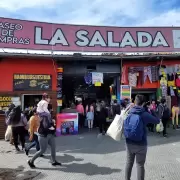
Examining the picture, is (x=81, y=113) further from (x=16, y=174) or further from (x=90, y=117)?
(x=16, y=174)

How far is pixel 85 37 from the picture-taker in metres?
14.6

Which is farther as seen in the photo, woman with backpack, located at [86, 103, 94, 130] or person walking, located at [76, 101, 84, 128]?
person walking, located at [76, 101, 84, 128]

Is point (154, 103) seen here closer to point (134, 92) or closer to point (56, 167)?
point (134, 92)

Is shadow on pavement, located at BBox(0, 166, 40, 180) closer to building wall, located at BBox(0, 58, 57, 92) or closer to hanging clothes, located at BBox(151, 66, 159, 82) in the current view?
building wall, located at BBox(0, 58, 57, 92)

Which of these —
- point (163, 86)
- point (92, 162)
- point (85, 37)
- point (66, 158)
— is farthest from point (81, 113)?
point (92, 162)

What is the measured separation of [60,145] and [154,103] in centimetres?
535

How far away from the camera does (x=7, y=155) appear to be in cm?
884

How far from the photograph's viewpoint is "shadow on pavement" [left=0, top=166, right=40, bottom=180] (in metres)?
6.42

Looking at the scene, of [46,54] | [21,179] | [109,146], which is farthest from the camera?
[46,54]

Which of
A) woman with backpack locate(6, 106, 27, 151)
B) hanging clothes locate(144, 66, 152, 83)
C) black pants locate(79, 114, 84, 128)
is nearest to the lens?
woman with backpack locate(6, 106, 27, 151)

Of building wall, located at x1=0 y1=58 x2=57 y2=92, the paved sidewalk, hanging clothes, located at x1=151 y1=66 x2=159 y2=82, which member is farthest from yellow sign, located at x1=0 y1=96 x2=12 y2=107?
hanging clothes, located at x1=151 y1=66 x2=159 y2=82

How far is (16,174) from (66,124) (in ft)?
19.9

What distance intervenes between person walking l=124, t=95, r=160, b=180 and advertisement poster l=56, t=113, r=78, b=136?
25.3 ft

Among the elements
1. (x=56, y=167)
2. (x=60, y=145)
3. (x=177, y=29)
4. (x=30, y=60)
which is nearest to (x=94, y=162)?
(x=56, y=167)
